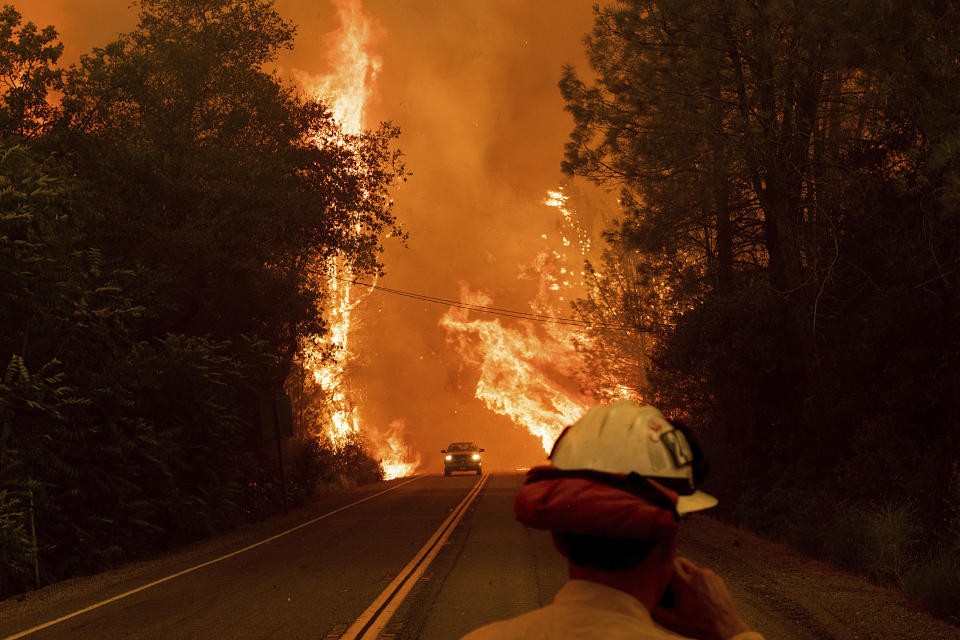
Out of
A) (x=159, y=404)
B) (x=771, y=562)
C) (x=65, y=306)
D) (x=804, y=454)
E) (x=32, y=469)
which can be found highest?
(x=65, y=306)

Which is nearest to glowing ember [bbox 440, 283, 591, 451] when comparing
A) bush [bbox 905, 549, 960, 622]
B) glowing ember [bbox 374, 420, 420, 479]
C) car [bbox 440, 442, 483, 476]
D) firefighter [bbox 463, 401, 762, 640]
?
glowing ember [bbox 374, 420, 420, 479]

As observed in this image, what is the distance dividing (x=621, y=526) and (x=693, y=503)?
0.64ft

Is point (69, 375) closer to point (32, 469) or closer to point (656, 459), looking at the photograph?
point (32, 469)

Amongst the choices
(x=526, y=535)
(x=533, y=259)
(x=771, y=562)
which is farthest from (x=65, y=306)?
(x=533, y=259)

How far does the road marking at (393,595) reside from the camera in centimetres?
882

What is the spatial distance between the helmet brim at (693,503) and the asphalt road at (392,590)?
708cm

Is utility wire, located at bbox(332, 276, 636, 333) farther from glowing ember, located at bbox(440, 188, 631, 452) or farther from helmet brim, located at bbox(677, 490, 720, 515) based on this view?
helmet brim, located at bbox(677, 490, 720, 515)

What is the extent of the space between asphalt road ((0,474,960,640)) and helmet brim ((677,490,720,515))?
7081mm

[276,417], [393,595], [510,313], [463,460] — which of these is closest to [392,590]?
[393,595]

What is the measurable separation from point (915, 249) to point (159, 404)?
1550cm

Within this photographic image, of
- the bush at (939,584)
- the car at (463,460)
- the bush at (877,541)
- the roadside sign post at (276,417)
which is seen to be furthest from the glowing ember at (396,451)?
the bush at (939,584)

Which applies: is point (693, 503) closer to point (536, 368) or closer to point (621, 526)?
point (621, 526)

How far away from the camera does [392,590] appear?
442 inches

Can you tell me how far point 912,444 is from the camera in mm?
15008
